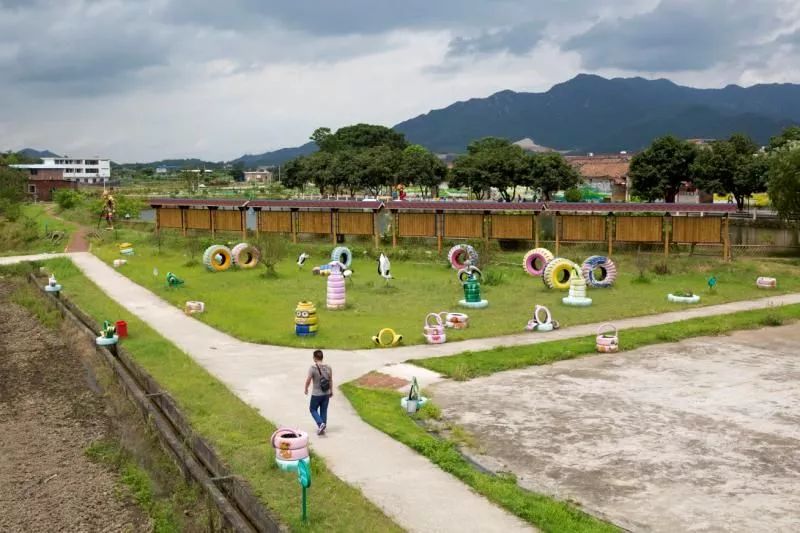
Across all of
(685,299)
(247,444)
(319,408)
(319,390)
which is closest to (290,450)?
(247,444)

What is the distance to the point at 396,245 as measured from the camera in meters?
44.8

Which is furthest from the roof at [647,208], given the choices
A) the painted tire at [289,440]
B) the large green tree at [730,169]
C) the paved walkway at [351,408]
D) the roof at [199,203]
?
the painted tire at [289,440]

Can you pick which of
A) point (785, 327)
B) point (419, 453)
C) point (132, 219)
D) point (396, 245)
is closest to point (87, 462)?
point (419, 453)

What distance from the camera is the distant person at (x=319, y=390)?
46.4 feet

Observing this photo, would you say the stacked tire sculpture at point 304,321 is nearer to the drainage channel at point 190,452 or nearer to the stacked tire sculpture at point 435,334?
the stacked tire sculpture at point 435,334

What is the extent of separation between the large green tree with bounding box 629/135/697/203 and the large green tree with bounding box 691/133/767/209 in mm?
2409

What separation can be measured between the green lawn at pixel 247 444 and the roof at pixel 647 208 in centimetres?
2342

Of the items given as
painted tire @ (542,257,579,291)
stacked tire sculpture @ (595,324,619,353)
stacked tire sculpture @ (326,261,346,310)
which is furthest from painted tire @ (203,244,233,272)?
stacked tire sculpture @ (595,324,619,353)

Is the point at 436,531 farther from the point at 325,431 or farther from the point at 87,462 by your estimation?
the point at 87,462

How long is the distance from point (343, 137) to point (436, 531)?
4816 inches

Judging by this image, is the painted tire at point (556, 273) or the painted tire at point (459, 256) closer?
the painted tire at point (556, 273)

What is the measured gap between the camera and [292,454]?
1262 centimetres

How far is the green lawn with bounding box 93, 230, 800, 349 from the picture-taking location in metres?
24.5

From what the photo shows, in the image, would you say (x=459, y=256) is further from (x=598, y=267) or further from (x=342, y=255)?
(x=598, y=267)
